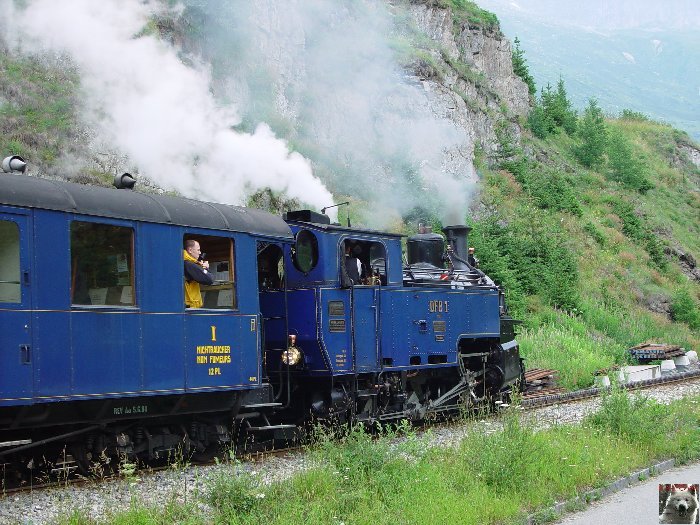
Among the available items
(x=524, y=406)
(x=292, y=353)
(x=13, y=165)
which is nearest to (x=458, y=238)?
(x=524, y=406)

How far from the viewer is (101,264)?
8602mm

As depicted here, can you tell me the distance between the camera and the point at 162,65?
23609mm

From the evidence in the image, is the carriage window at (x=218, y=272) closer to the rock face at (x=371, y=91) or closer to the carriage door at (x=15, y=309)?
the carriage door at (x=15, y=309)

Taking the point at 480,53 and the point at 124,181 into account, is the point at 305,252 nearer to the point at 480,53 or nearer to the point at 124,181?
the point at 124,181

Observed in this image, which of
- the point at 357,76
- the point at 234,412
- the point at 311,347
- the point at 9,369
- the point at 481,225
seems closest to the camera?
the point at 9,369

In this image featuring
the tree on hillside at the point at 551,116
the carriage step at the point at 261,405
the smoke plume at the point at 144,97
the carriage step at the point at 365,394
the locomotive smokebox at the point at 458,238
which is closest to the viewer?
the carriage step at the point at 261,405

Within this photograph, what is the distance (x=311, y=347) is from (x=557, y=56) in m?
195

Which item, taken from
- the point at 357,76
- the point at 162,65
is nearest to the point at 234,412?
the point at 162,65

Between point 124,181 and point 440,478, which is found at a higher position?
point 124,181

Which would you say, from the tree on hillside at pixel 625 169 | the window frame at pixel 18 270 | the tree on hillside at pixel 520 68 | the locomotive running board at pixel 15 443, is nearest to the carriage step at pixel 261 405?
the locomotive running board at pixel 15 443

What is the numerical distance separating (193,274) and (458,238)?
7.16m

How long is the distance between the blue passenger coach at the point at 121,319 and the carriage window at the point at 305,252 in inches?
25.8

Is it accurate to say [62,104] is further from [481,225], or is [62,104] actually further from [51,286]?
[51,286]

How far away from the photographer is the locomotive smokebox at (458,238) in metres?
15.3
